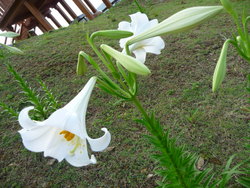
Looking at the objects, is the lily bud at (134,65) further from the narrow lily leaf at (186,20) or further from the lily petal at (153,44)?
the lily petal at (153,44)

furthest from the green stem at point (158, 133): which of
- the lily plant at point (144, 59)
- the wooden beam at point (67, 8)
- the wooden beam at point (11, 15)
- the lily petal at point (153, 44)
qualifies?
the wooden beam at point (67, 8)

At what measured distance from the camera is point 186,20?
2.63 ft

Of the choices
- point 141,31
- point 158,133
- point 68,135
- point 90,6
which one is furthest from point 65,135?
point 90,6

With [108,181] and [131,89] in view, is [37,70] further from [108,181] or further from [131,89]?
[131,89]

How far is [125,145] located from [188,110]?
62 centimetres

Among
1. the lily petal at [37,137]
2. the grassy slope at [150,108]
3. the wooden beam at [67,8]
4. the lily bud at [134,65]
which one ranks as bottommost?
the grassy slope at [150,108]

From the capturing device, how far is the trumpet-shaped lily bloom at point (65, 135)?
2.51 ft

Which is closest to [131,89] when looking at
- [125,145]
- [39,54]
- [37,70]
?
[125,145]

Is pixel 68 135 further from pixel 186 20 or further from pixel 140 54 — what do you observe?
pixel 186 20

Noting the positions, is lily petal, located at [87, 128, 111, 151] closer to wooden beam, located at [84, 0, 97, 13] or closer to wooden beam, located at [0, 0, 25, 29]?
wooden beam, located at [0, 0, 25, 29]

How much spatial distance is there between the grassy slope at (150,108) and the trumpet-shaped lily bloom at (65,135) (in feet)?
0.97

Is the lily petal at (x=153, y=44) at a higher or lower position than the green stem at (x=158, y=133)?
higher

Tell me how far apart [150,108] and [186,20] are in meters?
1.45

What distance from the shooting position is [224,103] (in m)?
2.03
